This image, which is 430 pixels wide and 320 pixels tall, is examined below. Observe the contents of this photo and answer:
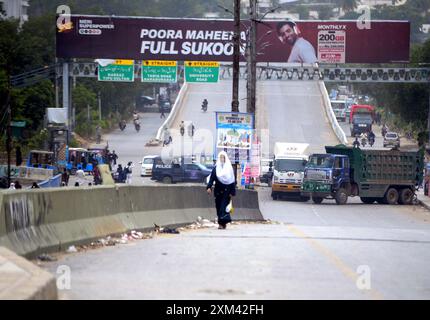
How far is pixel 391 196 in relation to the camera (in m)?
50.3

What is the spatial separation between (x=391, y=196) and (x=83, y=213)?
36341 millimetres

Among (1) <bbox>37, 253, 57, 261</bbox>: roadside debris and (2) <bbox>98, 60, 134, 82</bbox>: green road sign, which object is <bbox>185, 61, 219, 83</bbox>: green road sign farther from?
(1) <bbox>37, 253, 57, 261</bbox>: roadside debris

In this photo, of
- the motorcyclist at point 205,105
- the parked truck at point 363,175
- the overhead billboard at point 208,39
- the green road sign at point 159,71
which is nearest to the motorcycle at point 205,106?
the motorcyclist at point 205,105

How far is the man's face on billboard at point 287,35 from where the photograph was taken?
2884 inches

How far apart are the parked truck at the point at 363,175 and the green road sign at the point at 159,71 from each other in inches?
867

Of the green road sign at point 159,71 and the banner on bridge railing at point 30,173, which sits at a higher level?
the green road sign at point 159,71

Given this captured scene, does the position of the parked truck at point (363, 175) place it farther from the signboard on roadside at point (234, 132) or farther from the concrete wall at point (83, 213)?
the concrete wall at point (83, 213)

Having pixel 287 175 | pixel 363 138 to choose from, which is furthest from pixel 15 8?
pixel 287 175

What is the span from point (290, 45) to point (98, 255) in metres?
60.4

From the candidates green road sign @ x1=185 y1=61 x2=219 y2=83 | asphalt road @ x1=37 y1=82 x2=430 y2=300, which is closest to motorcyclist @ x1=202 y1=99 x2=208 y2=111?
green road sign @ x1=185 y1=61 x2=219 y2=83

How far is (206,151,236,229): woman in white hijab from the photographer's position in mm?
20281

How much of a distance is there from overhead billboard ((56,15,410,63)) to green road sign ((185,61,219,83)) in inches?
29.4

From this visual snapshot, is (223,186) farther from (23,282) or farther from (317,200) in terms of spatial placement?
(317,200)
